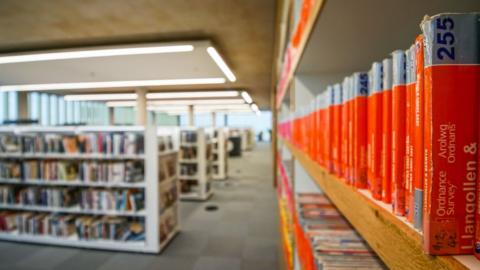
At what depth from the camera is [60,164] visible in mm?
3529

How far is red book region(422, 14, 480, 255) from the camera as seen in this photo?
30 cm

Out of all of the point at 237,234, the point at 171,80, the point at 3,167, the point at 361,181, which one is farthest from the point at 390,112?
the point at 171,80

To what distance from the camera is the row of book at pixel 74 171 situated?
11.0 ft

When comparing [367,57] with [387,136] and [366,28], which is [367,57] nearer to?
[366,28]

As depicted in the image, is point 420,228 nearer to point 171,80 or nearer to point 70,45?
point 70,45

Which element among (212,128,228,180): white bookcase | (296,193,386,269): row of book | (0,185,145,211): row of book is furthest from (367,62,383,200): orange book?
(212,128,228,180): white bookcase

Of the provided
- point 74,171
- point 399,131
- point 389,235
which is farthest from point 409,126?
point 74,171

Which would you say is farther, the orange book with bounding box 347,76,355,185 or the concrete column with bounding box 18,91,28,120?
the concrete column with bounding box 18,91,28,120

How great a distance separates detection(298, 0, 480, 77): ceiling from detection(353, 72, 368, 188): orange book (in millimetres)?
210

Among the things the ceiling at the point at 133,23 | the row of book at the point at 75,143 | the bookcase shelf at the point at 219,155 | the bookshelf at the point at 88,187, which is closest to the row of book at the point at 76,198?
the bookshelf at the point at 88,187

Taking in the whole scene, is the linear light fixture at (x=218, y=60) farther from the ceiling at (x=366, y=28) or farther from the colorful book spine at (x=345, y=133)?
the colorful book spine at (x=345, y=133)

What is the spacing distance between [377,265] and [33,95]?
39.3 feet

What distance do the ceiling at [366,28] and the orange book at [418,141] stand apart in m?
0.34

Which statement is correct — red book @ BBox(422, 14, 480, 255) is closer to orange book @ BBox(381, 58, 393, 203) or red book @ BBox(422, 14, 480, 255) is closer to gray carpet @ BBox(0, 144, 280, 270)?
orange book @ BBox(381, 58, 393, 203)
